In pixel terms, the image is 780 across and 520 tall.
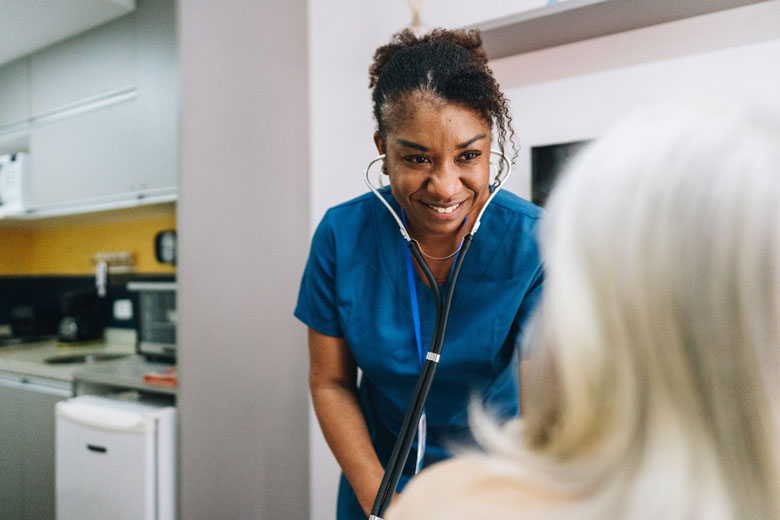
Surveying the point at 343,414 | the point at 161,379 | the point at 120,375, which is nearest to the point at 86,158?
the point at 120,375

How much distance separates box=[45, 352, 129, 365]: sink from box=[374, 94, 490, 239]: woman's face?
6.39 ft

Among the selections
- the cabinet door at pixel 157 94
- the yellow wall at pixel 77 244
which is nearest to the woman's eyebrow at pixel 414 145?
the cabinet door at pixel 157 94

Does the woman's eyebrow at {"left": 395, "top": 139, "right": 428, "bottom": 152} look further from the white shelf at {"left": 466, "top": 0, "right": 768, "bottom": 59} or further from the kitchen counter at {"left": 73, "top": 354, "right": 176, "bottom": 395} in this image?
the kitchen counter at {"left": 73, "top": 354, "right": 176, "bottom": 395}

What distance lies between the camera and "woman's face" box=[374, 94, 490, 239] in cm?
80

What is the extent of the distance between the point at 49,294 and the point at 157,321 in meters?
1.50

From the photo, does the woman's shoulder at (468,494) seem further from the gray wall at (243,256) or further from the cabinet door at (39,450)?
the cabinet door at (39,450)

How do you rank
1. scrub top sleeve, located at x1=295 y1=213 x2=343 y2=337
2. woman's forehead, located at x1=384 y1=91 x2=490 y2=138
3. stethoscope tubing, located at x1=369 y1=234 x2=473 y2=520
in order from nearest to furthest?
stethoscope tubing, located at x1=369 y1=234 x2=473 y2=520
woman's forehead, located at x1=384 y1=91 x2=490 y2=138
scrub top sleeve, located at x1=295 y1=213 x2=343 y2=337

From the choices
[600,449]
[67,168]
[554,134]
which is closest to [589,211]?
[600,449]

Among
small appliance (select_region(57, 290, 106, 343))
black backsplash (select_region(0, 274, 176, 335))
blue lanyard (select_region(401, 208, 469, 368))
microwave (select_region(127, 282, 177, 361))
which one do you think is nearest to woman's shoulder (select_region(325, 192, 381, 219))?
blue lanyard (select_region(401, 208, 469, 368))

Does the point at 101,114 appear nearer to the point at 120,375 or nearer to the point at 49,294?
the point at 120,375

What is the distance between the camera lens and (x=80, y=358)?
7.16 feet

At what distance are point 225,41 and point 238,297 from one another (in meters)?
0.88

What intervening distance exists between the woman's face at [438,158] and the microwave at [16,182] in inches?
90.0

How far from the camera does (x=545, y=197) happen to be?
4.70 feet
